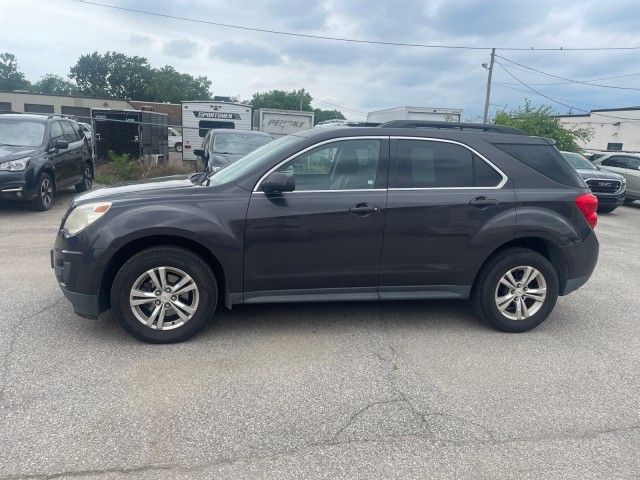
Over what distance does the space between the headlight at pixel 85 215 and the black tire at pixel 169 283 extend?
436 mm

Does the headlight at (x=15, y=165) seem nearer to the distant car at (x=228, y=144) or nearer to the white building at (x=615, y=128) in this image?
the distant car at (x=228, y=144)

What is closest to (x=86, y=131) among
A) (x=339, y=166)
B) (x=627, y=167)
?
(x=627, y=167)

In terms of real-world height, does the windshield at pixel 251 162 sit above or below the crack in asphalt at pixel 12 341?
above

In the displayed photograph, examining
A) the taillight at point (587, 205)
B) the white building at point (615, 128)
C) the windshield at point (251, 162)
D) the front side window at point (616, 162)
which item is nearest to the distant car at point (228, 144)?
the windshield at point (251, 162)

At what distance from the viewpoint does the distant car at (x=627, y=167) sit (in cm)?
1605

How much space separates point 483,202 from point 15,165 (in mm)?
7949

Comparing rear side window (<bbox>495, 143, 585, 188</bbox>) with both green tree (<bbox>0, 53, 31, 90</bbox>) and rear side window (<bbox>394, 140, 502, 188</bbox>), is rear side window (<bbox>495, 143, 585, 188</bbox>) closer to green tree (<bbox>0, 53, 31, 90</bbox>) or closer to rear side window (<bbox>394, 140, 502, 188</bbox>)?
rear side window (<bbox>394, 140, 502, 188</bbox>)

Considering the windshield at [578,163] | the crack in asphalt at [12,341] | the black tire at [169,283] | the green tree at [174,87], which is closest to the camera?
the crack in asphalt at [12,341]

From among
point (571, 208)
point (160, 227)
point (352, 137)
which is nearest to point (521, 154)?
point (571, 208)

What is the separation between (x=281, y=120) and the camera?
2306cm

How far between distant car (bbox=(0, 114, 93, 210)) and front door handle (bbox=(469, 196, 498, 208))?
7.77m

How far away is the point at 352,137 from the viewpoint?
178 inches

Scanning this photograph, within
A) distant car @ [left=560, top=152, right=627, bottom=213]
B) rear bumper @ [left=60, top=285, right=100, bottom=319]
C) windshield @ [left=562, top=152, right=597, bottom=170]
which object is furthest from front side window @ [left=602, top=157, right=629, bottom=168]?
rear bumper @ [left=60, top=285, right=100, bottom=319]

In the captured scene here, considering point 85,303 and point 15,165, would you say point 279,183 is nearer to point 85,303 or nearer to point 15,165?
point 85,303
